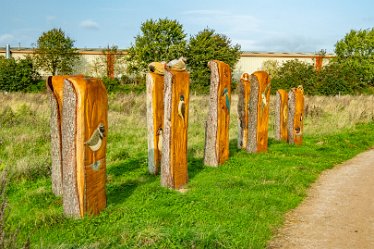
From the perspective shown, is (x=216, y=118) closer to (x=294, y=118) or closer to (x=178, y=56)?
(x=294, y=118)

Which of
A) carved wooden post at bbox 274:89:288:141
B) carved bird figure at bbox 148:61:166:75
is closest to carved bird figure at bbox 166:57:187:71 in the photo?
carved bird figure at bbox 148:61:166:75

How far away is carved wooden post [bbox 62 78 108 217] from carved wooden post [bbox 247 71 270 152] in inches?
204

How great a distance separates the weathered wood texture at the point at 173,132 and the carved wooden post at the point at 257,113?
3.13m

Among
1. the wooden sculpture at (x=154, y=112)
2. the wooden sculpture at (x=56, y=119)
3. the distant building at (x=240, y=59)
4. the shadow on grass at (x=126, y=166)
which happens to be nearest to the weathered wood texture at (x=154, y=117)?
the wooden sculpture at (x=154, y=112)

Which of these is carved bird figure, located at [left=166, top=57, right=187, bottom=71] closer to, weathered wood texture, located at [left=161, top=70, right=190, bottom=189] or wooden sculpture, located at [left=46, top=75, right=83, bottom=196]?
weathered wood texture, located at [left=161, top=70, right=190, bottom=189]

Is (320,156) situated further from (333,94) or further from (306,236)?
(333,94)

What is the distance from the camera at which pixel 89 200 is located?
533 centimetres

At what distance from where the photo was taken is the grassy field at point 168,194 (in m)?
4.72

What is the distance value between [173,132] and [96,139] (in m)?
1.78

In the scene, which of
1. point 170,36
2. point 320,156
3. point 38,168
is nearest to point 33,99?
point 38,168

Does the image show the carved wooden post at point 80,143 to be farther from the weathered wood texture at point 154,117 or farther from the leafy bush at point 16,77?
the leafy bush at point 16,77

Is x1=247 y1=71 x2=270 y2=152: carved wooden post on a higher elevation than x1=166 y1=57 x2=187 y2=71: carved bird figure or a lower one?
lower

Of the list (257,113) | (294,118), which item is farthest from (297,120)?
(257,113)

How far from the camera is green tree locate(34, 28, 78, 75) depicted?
114 ft
